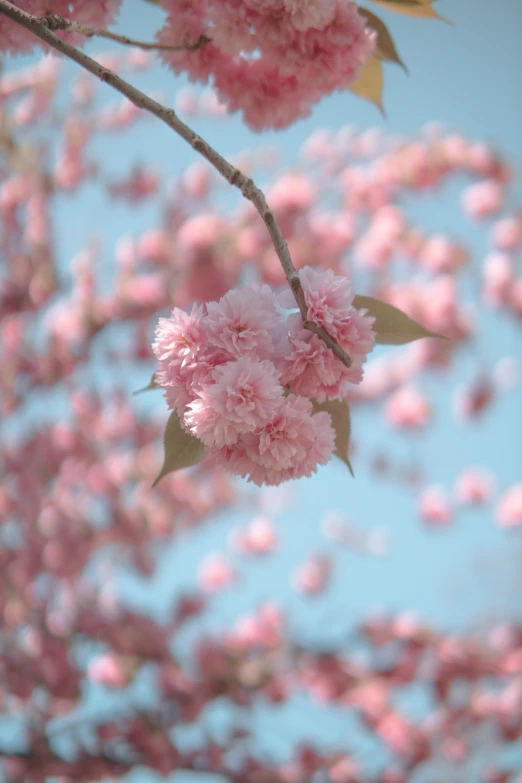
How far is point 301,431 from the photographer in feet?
1.90

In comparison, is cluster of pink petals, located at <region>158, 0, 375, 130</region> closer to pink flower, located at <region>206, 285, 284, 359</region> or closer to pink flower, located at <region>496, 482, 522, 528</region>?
pink flower, located at <region>206, 285, 284, 359</region>

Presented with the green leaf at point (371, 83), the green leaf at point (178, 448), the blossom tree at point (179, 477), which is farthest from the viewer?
the blossom tree at point (179, 477)

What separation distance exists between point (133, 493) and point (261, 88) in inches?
141

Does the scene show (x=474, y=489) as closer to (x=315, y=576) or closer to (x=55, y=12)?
(x=315, y=576)

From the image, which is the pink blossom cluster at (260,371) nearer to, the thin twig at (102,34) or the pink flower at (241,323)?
the pink flower at (241,323)

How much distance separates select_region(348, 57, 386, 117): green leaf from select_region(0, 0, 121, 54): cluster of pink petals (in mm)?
381

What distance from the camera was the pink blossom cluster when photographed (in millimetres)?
551

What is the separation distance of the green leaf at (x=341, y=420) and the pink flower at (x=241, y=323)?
0.14 metres

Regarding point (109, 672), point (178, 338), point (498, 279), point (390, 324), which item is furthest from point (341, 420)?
point (498, 279)

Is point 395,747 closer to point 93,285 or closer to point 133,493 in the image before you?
point 133,493

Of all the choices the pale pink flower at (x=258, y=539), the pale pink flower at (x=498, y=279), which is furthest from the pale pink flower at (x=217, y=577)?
the pale pink flower at (x=498, y=279)

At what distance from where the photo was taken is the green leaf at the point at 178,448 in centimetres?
66

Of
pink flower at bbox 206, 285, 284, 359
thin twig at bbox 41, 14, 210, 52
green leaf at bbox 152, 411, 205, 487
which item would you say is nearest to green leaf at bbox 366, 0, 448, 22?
thin twig at bbox 41, 14, 210, 52

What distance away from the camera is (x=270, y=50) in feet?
2.73
